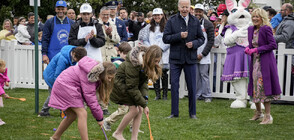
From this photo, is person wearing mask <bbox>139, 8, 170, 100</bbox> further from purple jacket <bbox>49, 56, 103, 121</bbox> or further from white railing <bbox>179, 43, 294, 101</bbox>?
purple jacket <bbox>49, 56, 103, 121</bbox>

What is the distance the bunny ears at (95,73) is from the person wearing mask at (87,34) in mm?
3300

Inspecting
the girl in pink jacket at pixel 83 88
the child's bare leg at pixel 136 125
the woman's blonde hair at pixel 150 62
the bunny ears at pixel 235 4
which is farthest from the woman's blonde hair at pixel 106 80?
the bunny ears at pixel 235 4

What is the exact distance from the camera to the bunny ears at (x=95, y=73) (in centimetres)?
627

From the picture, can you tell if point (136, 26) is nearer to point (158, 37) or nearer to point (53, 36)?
point (158, 37)

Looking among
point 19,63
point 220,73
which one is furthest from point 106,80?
point 19,63

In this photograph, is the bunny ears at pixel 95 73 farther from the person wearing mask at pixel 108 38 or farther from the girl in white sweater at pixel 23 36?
the girl in white sweater at pixel 23 36

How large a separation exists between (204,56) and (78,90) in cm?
603

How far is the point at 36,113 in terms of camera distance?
9930 mm

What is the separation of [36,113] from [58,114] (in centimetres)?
43

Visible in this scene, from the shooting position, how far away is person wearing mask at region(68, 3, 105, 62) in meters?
9.67

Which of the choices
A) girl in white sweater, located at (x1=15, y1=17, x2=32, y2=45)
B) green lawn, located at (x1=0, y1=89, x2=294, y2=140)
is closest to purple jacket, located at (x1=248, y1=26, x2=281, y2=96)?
green lawn, located at (x1=0, y1=89, x2=294, y2=140)

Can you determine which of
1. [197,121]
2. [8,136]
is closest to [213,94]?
[197,121]

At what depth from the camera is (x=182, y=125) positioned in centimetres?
859

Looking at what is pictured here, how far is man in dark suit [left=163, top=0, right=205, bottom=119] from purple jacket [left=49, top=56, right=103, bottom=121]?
3.02m
